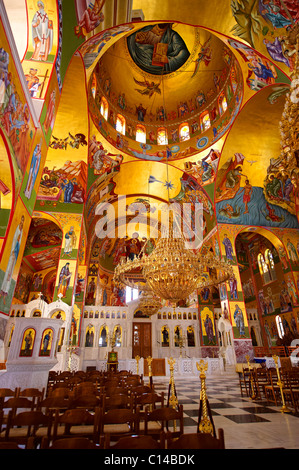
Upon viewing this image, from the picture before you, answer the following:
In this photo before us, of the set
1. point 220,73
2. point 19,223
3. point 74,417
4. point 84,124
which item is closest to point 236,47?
point 220,73

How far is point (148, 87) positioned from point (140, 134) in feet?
8.89

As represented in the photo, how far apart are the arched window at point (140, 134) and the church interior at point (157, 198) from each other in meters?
0.18

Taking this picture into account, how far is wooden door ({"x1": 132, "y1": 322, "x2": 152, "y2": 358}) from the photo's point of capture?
54.3ft

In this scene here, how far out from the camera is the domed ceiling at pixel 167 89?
505 inches

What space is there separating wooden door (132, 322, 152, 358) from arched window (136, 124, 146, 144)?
39.6 feet

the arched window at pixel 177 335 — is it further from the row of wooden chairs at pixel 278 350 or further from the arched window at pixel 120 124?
the arched window at pixel 120 124

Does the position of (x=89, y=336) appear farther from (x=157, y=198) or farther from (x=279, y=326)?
(x=279, y=326)

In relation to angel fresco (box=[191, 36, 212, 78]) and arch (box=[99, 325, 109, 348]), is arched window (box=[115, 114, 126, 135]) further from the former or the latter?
arch (box=[99, 325, 109, 348])

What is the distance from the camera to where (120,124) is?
15.3 m

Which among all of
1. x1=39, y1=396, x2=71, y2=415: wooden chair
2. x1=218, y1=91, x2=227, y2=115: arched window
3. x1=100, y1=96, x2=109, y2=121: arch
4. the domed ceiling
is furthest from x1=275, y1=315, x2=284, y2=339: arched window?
x1=39, y1=396, x2=71, y2=415: wooden chair

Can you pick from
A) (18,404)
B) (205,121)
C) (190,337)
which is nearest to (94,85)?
(205,121)

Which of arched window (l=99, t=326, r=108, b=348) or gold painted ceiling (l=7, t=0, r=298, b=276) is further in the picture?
arched window (l=99, t=326, r=108, b=348)
